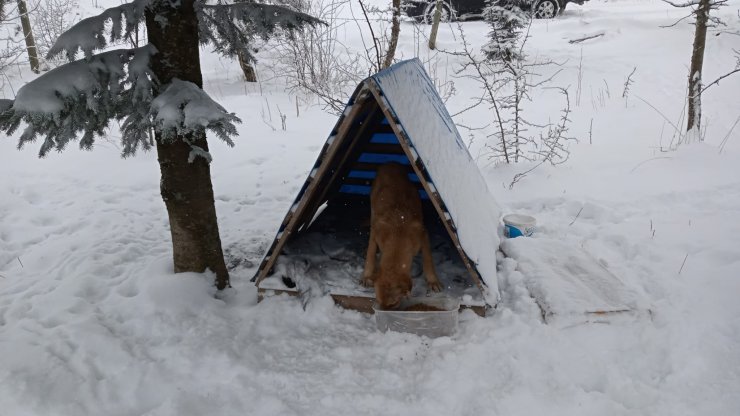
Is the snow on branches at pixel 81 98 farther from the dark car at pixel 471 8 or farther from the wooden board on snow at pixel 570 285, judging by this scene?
the dark car at pixel 471 8

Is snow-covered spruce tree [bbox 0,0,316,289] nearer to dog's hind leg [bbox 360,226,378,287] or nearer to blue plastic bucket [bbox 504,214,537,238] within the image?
dog's hind leg [bbox 360,226,378,287]

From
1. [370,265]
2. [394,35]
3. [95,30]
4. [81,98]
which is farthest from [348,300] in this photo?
[394,35]

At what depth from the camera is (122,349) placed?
2.88 m

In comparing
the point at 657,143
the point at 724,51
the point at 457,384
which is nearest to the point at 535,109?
the point at 657,143

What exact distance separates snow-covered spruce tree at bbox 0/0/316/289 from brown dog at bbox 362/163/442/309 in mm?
1301

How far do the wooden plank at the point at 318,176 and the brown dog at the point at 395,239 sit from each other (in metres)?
0.66

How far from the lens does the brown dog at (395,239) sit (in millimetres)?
3227

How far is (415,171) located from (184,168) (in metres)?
1.64

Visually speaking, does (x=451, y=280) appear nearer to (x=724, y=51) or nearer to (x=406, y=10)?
(x=724, y=51)

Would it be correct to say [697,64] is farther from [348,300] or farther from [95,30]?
[95,30]

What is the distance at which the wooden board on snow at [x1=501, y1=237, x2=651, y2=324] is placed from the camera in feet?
10.7

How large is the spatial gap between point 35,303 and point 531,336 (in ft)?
11.5

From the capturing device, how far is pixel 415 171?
3.30m

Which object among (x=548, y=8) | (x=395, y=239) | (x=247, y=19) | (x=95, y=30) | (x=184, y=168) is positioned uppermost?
(x=548, y=8)
